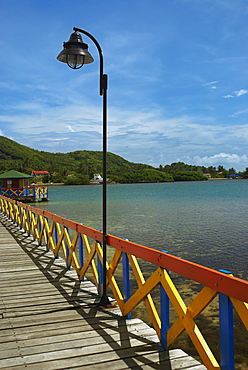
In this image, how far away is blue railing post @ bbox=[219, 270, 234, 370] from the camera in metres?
2.39

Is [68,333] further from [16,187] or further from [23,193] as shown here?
[23,193]

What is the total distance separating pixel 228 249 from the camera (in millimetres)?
13188

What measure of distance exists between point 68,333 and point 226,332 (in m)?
1.83

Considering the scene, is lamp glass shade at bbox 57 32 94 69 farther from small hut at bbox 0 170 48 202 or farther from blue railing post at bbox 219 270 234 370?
small hut at bbox 0 170 48 202

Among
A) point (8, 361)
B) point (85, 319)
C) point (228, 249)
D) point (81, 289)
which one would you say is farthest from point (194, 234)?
point (8, 361)

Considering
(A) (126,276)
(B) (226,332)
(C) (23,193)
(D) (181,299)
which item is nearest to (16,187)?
(C) (23,193)

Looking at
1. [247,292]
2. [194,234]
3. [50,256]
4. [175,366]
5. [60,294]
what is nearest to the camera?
[247,292]

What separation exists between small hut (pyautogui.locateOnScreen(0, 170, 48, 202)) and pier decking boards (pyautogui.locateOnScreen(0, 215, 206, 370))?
111 ft

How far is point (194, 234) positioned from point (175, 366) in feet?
47.9

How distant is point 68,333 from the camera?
3607 millimetres

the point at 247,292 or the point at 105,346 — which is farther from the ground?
the point at 247,292

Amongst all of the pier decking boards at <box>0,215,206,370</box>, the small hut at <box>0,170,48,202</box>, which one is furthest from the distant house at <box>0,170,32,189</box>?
the pier decking boards at <box>0,215,206,370</box>

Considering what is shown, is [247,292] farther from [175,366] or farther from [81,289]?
[81,289]

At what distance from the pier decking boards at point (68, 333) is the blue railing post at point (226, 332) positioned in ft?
1.64
